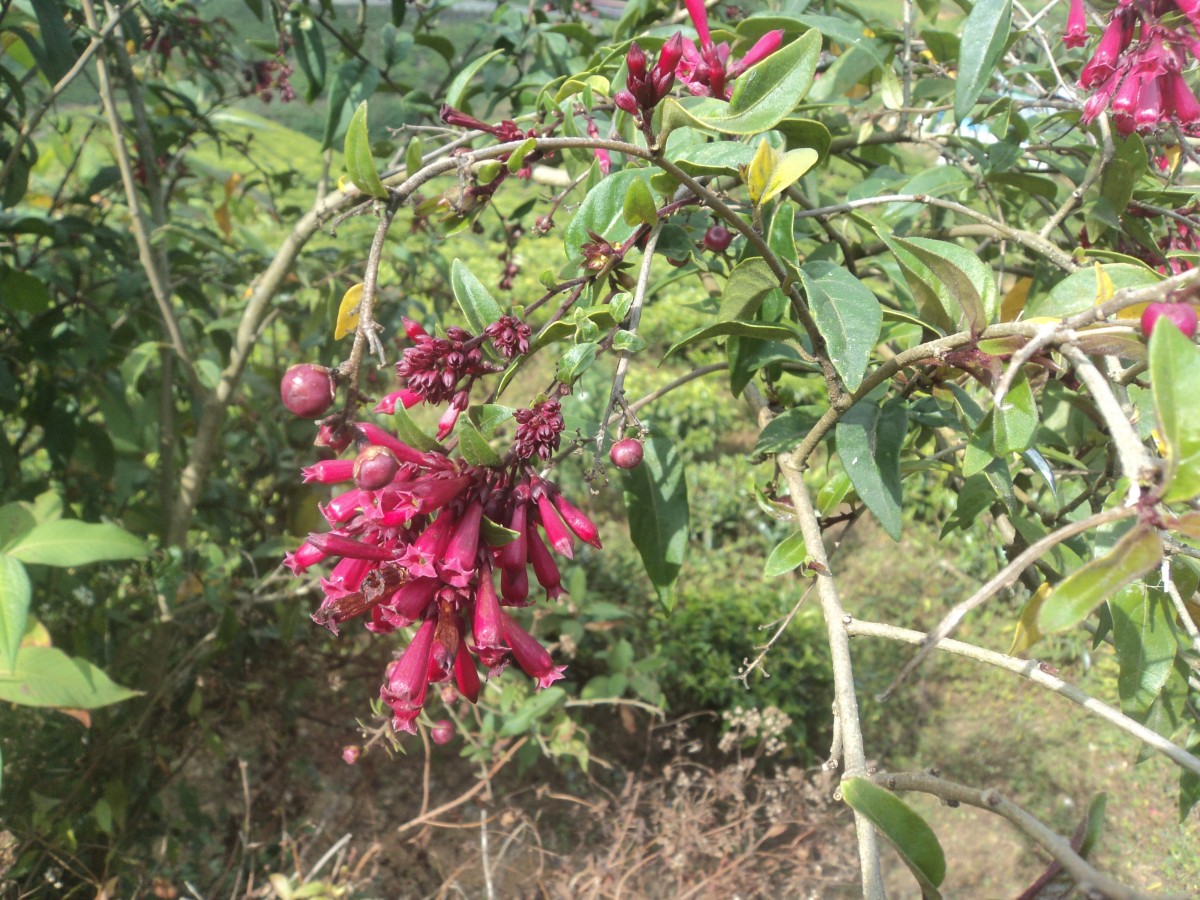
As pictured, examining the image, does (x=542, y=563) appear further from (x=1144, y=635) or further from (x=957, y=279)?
(x=1144, y=635)

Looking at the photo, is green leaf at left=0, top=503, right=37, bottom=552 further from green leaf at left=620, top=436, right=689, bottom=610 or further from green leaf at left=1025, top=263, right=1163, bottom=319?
green leaf at left=1025, top=263, right=1163, bottom=319

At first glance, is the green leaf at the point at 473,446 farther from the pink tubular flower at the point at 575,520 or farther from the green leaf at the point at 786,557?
the green leaf at the point at 786,557

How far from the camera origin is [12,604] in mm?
985

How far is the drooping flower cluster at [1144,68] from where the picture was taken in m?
0.85

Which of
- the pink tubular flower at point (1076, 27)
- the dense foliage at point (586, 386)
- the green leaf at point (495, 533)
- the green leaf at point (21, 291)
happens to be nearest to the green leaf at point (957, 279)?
the dense foliage at point (586, 386)

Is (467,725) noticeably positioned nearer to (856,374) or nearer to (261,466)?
(261,466)

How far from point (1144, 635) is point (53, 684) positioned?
1.20 meters

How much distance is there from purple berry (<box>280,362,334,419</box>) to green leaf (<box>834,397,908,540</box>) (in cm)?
40

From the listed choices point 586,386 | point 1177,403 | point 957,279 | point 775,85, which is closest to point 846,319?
point 957,279

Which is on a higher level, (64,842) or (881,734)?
(64,842)

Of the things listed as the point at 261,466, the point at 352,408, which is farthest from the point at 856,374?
the point at 261,466

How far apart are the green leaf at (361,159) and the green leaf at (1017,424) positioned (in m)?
0.43

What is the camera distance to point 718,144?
69 cm

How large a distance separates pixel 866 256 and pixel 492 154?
0.62 metres
